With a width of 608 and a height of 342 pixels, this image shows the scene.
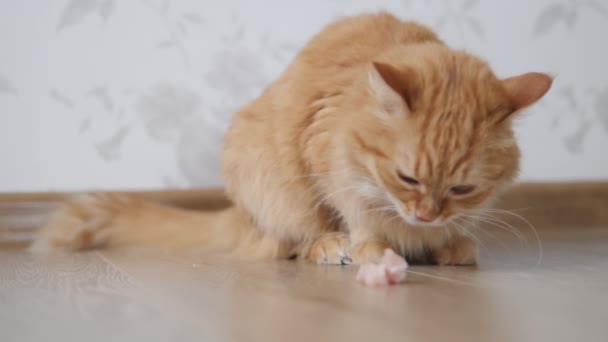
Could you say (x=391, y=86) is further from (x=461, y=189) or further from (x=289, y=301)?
(x=289, y=301)

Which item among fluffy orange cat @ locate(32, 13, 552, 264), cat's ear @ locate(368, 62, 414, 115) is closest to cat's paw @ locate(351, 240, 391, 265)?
fluffy orange cat @ locate(32, 13, 552, 264)

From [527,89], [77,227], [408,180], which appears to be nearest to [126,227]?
[77,227]

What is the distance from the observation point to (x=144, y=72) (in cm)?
202

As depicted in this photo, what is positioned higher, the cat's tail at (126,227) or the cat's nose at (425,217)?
the cat's nose at (425,217)

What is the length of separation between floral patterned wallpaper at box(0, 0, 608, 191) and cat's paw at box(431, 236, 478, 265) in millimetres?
836

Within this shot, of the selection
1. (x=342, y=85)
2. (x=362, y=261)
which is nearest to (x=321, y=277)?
(x=362, y=261)

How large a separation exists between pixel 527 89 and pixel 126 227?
3.36ft

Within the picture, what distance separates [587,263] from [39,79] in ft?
4.92

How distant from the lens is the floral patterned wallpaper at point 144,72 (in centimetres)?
195

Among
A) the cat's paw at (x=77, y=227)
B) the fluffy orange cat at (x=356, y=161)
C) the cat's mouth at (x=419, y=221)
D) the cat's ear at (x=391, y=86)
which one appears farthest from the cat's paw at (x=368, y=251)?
the cat's paw at (x=77, y=227)

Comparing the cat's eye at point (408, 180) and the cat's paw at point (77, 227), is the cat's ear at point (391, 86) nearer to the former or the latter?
the cat's eye at point (408, 180)

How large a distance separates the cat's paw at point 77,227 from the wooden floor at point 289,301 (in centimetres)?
16

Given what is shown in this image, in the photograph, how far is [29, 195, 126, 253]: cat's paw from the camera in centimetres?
175

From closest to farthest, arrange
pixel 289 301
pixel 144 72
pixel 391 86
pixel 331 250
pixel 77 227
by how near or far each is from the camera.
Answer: pixel 289 301 < pixel 391 86 < pixel 331 250 < pixel 77 227 < pixel 144 72
